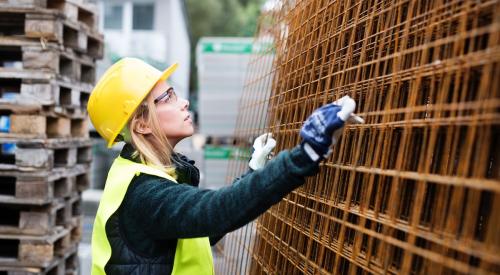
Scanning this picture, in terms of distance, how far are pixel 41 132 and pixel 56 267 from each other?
1163 millimetres

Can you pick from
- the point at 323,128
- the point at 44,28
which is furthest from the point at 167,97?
the point at 44,28

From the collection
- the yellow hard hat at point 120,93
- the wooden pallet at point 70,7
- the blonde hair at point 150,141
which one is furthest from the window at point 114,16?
the blonde hair at point 150,141

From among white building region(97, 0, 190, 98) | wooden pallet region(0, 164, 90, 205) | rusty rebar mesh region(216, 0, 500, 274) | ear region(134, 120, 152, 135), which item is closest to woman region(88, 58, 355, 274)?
ear region(134, 120, 152, 135)

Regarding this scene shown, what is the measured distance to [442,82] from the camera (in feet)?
5.39

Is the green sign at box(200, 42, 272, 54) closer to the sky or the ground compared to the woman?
closer to the sky

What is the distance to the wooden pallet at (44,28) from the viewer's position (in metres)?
4.05

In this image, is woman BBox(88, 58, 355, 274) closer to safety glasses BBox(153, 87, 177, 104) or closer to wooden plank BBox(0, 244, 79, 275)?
safety glasses BBox(153, 87, 177, 104)

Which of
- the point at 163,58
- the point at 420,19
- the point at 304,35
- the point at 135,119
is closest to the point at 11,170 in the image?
the point at 135,119

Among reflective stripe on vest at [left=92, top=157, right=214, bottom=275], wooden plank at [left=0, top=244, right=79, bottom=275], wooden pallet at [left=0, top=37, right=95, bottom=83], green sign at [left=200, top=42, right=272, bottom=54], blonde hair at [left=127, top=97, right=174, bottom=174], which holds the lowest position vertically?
wooden plank at [left=0, top=244, right=79, bottom=275]

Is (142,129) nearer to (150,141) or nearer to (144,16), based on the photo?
(150,141)

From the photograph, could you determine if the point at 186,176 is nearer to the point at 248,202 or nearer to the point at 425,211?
the point at 248,202

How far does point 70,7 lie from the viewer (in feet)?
14.3

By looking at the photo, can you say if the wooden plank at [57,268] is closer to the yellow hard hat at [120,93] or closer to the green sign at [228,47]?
the yellow hard hat at [120,93]

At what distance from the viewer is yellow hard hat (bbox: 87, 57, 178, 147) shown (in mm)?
2289
